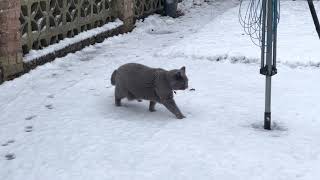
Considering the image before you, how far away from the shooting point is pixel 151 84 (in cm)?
616

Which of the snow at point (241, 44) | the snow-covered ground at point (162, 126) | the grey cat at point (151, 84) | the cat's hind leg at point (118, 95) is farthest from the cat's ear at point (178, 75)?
the snow at point (241, 44)

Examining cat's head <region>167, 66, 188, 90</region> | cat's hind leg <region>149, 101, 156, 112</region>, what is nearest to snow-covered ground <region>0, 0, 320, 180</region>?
cat's hind leg <region>149, 101, 156, 112</region>

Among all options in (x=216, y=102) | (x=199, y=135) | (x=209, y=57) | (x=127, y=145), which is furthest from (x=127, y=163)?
(x=209, y=57)

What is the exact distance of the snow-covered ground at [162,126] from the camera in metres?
4.84

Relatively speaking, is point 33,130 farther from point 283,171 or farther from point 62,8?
point 62,8

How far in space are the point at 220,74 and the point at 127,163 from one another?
11.5ft

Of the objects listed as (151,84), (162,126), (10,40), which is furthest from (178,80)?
(10,40)

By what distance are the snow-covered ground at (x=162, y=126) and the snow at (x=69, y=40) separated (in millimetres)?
245

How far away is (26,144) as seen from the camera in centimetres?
545

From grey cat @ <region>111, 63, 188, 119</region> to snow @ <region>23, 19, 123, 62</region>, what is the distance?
2.37 m

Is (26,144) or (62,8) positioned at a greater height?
(62,8)

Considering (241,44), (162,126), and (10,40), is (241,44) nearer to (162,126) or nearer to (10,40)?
(10,40)

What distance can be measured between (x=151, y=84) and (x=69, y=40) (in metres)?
3.76

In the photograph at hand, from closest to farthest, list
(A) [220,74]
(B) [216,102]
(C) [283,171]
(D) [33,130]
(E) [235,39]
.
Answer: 1. (C) [283,171]
2. (D) [33,130]
3. (B) [216,102]
4. (A) [220,74]
5. (E) [235,39]
